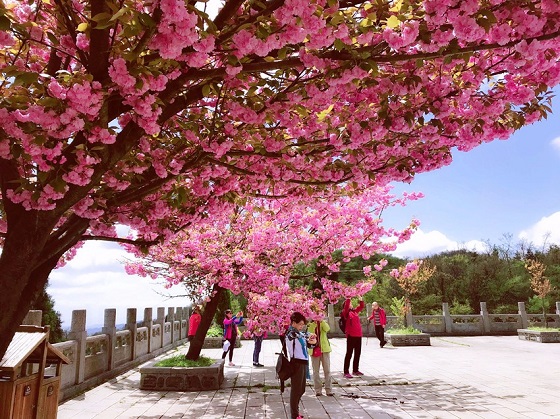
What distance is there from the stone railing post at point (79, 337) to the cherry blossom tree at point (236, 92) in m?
5.18

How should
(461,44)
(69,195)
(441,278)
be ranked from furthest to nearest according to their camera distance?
(441,278) < (69,195) < (461,44)

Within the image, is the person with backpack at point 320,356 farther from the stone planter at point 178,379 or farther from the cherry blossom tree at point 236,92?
the cherry blossom tree at point 236,92

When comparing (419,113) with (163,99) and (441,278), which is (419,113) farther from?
(441,278)

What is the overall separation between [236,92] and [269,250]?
8.08 metres

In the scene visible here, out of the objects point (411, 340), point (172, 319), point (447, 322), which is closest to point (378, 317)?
point (411, 340)

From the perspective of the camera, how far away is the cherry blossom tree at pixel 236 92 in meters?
3.56

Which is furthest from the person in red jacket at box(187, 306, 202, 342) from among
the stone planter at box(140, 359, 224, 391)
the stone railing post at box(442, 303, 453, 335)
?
the stone railing post at box(442, 303, 453, 335)

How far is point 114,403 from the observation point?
9.23 m

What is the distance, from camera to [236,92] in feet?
15.9

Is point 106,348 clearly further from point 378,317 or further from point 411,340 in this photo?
point 411,340

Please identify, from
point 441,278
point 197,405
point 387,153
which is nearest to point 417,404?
point 197,405

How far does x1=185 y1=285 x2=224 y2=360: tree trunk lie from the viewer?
474 inches

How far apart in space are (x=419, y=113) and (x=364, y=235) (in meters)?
8.89

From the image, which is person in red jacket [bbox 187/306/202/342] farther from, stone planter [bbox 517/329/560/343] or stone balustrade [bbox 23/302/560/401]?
stone planter [bbox 517/329/560/343]
